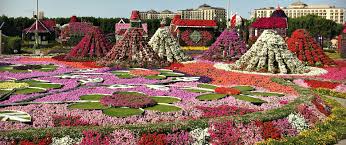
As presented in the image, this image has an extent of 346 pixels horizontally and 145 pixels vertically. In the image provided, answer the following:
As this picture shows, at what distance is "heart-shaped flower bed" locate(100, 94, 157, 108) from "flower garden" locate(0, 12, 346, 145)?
39mm

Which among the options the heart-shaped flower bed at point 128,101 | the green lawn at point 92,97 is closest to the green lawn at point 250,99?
the heart-shaped flower bed at point 128,101

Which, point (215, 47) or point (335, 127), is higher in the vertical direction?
point (215, 47)

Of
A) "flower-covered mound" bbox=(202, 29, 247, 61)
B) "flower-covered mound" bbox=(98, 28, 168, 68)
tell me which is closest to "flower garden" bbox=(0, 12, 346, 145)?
"flower-covered mound" bbox=(98, 28, 168, 68)

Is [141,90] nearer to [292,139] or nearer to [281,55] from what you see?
A: [292,139]

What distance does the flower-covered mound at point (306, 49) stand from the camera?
3547cm

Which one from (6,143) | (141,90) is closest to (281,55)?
(141,90)

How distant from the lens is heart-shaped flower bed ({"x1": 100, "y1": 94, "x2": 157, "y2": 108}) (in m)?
16.2

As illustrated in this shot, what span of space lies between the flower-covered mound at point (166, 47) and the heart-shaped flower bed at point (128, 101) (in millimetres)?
19554

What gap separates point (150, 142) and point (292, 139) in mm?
4696

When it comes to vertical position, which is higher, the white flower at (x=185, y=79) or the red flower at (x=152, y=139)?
the white flower at (x=185, y=79)

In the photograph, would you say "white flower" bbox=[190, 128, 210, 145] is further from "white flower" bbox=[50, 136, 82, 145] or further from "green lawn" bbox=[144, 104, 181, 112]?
"white flower" bbox=[50, 136, 82, 145]

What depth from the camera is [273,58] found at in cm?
3014

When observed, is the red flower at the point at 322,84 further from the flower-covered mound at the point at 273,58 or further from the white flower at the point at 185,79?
the white flower at the point at 185,79

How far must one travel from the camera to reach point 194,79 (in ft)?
79.9
